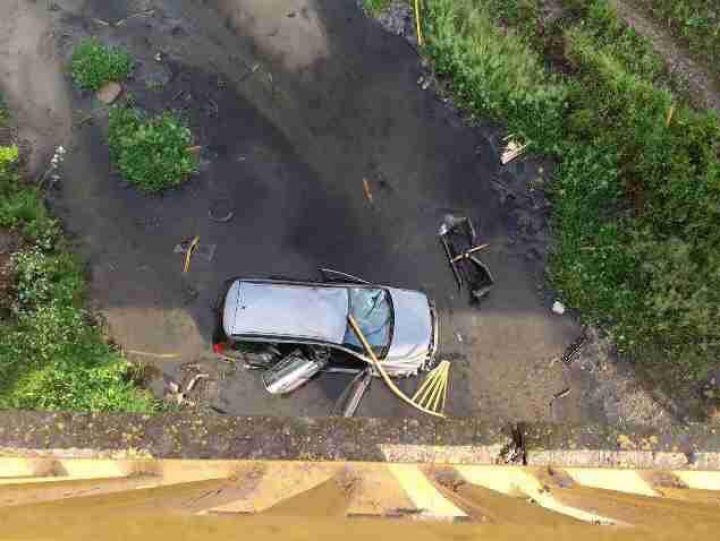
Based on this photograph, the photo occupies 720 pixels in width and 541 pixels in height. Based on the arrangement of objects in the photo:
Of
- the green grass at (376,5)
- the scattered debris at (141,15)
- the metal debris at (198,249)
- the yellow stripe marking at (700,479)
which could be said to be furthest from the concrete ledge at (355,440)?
the green grass at (376,5)

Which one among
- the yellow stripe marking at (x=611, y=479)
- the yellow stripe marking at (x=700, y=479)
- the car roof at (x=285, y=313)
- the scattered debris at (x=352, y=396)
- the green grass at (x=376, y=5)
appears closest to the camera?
the yellow stripe marking at (x=611, y=479)

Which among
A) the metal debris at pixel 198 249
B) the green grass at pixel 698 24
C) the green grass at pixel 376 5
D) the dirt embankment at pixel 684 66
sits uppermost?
the green grass at pixel 698 24

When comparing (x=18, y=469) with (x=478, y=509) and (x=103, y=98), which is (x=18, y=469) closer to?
(x=478, y=509)

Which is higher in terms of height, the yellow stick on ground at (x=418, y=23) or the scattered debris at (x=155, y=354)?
the yellow stick on ground at (x=418, y=23)

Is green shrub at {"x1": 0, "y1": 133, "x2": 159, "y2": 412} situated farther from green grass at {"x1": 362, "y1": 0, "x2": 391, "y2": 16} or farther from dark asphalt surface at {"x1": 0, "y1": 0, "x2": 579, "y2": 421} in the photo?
green grass at {"x1": 362, "y1": 0, "x2": 391, "y2": 16}

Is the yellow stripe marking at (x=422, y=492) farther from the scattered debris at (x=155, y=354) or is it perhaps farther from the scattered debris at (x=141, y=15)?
the scattered debris at (x=141, y=15)

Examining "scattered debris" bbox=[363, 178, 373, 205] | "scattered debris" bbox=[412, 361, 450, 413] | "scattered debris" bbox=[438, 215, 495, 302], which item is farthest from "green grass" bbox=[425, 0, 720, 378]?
"scattered debris" bbox=[412, 361, 450, 413]

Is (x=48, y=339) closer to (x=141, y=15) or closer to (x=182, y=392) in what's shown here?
(x=182, y=392)

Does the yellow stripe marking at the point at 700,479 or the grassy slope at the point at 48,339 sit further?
the grassy slope at the point at 48,339
